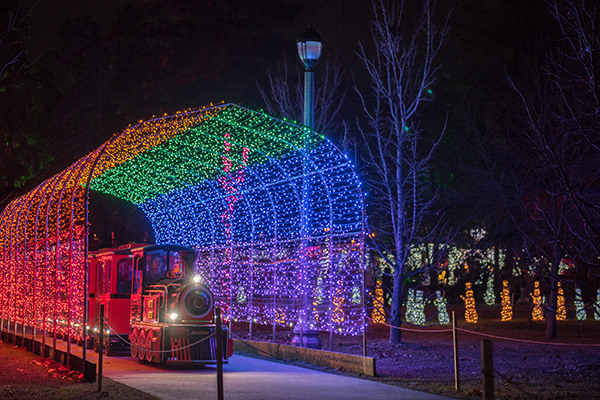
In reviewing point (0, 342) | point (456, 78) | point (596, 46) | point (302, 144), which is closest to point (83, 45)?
point (0, 342)

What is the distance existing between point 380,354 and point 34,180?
745 inches

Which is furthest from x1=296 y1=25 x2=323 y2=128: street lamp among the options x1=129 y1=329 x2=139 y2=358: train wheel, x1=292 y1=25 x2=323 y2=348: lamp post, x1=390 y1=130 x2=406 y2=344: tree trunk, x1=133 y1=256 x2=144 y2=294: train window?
x1=129 y1=329 x2=139 y2=358: train wheel

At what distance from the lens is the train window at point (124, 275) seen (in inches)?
621

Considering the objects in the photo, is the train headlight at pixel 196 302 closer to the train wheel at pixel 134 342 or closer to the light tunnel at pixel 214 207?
the train wheel at pixel 134 342

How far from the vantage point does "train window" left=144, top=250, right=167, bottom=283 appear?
14789mm

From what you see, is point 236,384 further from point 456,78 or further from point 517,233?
point 456,78

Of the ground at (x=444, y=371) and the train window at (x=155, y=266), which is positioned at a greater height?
the train window at (x=155, y=266)

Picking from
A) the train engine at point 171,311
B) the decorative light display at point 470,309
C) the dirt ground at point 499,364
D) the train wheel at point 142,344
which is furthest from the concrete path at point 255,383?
the decorative light display at point 470,309

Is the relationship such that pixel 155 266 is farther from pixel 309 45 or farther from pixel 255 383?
pixel 309 45

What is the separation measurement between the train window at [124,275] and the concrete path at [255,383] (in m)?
2.76

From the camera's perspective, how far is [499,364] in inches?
520

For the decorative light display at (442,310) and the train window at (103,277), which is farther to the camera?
the decorative light display at (442,310)

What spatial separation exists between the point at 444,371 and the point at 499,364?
1.39 m

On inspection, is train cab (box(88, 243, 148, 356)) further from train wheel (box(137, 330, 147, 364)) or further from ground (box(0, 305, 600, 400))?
ground (box(0, 305, 600, 400))
